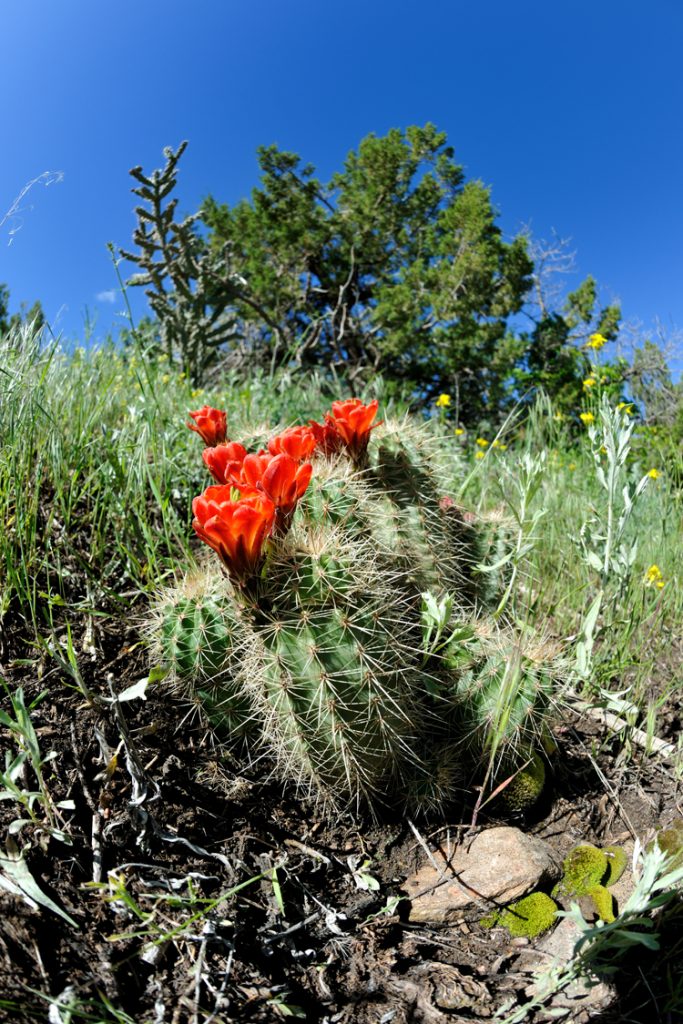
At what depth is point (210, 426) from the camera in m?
2.01

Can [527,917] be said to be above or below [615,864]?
below

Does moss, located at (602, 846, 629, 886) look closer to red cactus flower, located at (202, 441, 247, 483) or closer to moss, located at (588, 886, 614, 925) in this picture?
moss, located at (588, 886, 614, 925)

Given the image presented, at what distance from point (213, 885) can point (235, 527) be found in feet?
2.49

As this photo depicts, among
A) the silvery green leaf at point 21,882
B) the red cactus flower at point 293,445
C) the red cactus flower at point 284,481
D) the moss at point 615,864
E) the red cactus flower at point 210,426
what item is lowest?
the silvery green leaf at point 21,882

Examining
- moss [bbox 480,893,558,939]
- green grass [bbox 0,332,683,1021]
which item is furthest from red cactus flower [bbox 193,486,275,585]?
moss [bbox 480,893,558,939]

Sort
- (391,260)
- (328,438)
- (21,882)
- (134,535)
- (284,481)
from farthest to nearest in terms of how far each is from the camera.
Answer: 1. (391,260)
2. (134,535)
3. (328,438)
4. (284,481)
5. (21,882)

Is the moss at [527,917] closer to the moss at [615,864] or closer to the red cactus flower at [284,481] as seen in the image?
the moss at [615,864]

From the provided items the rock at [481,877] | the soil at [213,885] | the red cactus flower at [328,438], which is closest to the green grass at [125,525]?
the soil at [213,885]

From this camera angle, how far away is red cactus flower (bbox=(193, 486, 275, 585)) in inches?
53.6

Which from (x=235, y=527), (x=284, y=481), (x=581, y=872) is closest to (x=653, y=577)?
(x=581, y=872)

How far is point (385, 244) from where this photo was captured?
15.5 meters

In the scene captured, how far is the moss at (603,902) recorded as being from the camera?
148 cm

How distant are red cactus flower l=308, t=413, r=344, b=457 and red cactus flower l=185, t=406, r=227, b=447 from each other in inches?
11.2

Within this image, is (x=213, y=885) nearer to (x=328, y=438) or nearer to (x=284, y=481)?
(x=284, y=481)
